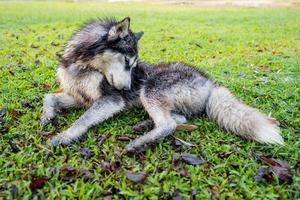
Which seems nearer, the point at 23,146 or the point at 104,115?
the point at 23,146

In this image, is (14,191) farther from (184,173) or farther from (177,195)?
(184,173)

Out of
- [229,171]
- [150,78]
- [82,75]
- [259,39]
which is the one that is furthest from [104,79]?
[259,39]

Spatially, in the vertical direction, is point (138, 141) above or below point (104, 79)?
below

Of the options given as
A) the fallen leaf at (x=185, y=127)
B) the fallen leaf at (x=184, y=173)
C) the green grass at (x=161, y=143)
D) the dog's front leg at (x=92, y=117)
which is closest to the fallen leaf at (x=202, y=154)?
the green grass at (x=161, y=143)

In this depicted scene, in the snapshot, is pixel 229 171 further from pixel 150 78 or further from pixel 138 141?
pixel 150 78

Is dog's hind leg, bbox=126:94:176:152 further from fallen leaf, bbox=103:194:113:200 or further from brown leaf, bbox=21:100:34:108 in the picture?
brown leaf, bbox=21:100:34:108

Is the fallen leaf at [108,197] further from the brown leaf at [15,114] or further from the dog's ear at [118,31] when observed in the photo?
the dog's ear at [118,31]

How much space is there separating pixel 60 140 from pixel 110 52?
1.47 metres

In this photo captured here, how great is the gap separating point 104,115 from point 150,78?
0.87m

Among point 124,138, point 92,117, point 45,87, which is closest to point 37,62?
point 45,87

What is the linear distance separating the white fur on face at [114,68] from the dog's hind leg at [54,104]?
0.74 meters

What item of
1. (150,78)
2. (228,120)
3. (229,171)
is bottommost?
(229,171)

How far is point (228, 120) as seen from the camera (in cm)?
391

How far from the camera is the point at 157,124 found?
389 centimetres
